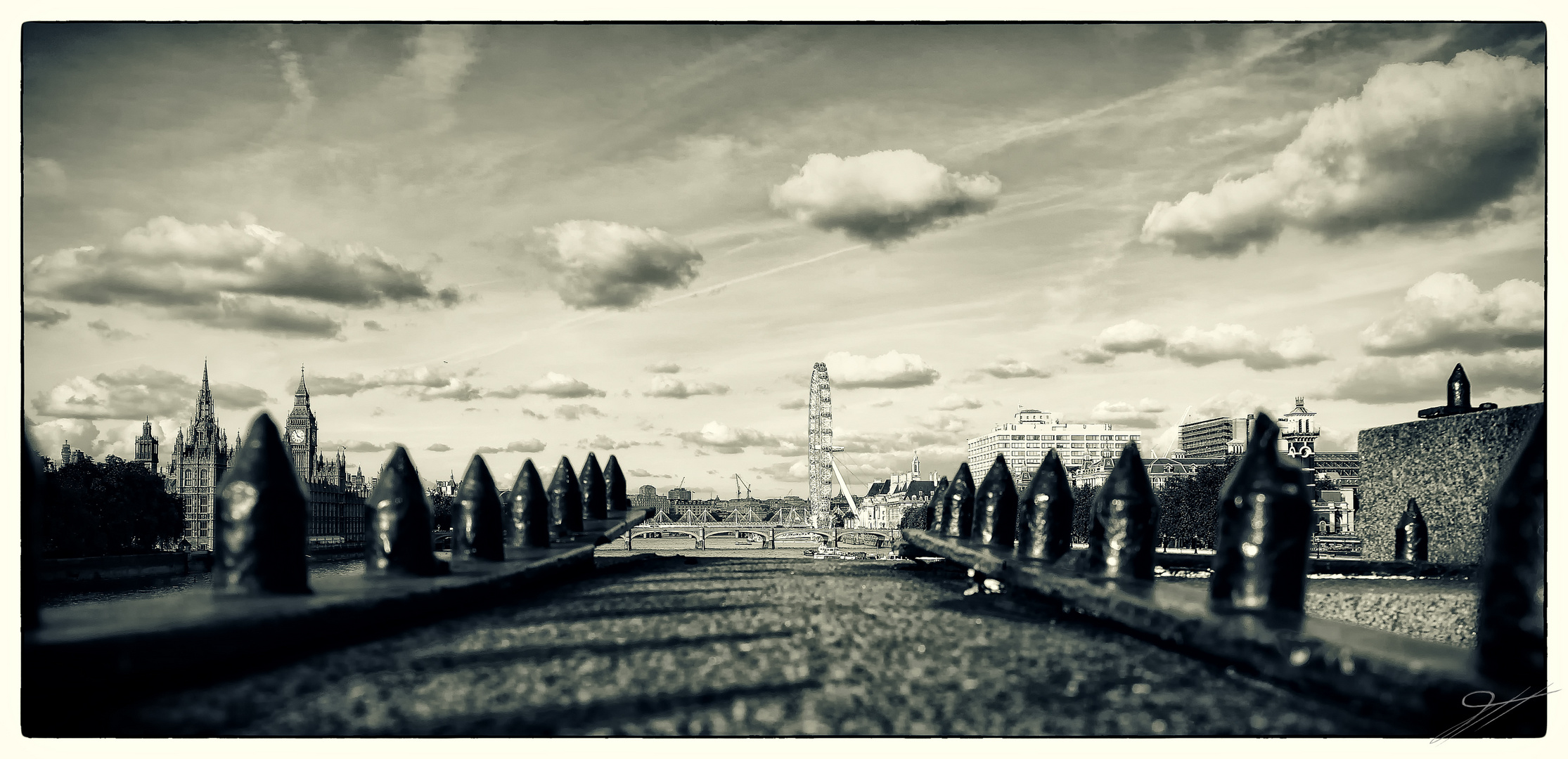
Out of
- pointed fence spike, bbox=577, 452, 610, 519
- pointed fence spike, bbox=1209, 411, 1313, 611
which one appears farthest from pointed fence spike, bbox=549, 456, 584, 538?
pointed fence spike, bbox=1209, 411, 1313, 611

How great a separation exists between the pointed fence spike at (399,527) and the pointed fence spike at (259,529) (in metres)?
1.85

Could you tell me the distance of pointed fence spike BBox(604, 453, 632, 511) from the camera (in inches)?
1128

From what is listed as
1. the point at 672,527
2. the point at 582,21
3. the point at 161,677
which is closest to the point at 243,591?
the point at 161,677

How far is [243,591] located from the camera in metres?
8.86

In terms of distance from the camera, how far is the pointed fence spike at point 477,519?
45.6 feet

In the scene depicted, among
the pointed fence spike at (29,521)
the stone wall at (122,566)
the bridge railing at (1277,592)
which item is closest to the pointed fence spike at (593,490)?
the bridge railing at (1277,592)

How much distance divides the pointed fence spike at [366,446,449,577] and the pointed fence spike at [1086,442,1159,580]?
280 inches

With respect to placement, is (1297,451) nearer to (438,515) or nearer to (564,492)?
(438,515)

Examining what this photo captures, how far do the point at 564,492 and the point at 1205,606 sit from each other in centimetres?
1468

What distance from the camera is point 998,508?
17.3m

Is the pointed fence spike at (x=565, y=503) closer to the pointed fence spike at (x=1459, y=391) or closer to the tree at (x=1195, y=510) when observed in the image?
the pointed fence spike at (x=1459, y=391)

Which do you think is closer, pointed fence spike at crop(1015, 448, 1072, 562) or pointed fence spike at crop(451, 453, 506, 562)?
pointed fence spike at crop(451, 453, 506, 562)
